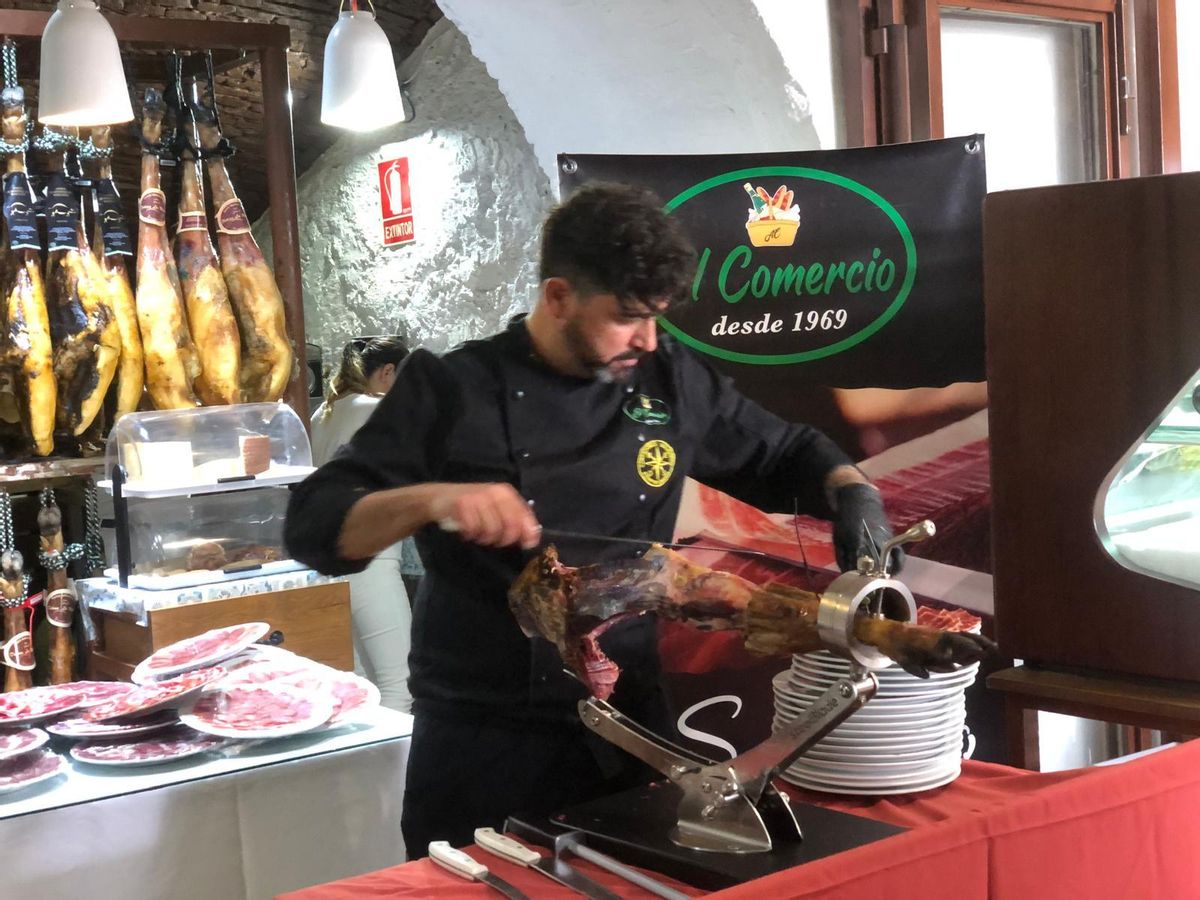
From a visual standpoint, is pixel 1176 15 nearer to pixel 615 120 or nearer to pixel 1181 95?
pixel 1181 95

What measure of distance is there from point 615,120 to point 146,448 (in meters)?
1.53

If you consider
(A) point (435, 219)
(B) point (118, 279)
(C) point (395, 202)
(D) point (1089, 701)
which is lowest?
(D) point (1089, 701)

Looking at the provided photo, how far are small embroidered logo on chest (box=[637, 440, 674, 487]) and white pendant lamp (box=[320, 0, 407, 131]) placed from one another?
6.05 ft

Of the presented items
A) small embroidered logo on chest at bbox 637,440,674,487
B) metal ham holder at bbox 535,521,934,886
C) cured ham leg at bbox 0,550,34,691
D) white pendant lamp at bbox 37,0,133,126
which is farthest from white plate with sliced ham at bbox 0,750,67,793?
white pendant lamp at bbox 37,0,133,126

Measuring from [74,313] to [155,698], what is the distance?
5.51ft

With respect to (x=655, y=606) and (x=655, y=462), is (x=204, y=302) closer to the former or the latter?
(x=655, y=462)

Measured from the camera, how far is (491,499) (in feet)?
4.79

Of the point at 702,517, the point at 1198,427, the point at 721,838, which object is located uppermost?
the point at 1198,427

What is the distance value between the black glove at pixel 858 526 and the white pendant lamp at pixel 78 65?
203 cm

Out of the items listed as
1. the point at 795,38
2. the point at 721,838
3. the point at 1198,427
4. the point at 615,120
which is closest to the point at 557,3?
the point at 615,120

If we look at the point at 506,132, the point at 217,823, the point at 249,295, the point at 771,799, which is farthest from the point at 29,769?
the point at 506,132

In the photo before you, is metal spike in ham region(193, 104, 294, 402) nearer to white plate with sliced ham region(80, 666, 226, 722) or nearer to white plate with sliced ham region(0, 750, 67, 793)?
white plate with sliced ham region(80, 666, 226, 722)

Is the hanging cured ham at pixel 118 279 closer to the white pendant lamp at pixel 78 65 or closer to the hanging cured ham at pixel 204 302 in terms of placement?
the hanging cured ham at pixel 204 302

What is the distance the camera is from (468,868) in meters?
1.33
